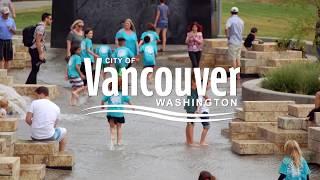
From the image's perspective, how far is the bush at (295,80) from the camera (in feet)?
68.2


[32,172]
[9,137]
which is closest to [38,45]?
[9,137]

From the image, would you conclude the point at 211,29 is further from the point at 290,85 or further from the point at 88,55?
the point at 290,85

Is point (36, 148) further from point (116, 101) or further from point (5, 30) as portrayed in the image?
point (5, 30)

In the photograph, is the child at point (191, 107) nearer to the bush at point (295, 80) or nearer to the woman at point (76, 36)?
the bush at point (295, 80)

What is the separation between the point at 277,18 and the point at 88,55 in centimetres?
2083

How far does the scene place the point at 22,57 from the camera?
28.5m

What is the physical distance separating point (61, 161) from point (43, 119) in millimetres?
642

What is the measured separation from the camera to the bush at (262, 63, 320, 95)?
20784 mm

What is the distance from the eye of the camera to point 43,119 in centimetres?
1581

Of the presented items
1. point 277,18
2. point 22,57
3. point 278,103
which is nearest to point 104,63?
point 22,57


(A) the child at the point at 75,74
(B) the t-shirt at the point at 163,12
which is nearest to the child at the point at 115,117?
(A) the child at the point at 75,74

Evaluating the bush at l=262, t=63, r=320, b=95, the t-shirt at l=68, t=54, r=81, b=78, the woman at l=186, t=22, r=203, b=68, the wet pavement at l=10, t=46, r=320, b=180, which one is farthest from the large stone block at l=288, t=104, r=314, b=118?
the woman at l=186, t=22, r=203, b=68

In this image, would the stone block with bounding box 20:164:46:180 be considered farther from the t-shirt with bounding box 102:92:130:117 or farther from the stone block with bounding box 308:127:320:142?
the stone block with bounding box 308:127:320:142

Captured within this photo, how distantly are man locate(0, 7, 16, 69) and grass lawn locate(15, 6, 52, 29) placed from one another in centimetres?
1410
